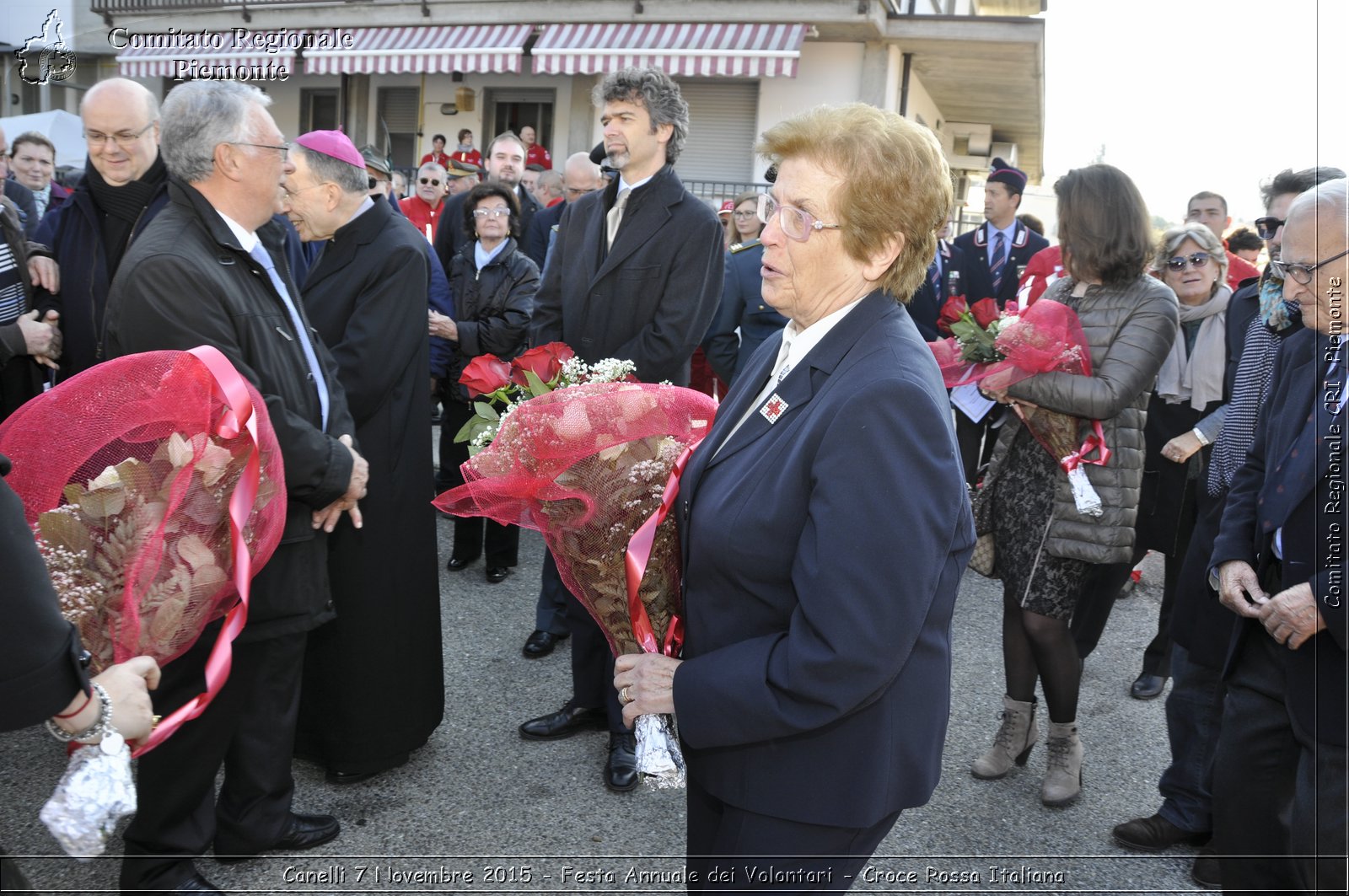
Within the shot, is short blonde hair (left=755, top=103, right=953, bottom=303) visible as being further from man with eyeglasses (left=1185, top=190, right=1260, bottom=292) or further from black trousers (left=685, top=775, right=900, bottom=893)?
man with eyeglasses (left=1185, top=190, right=1260, bottom=292)

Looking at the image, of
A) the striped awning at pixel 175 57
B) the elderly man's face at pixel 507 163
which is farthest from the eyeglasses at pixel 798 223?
the striped awning at pixel 175 57

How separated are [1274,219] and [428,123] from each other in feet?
58.7

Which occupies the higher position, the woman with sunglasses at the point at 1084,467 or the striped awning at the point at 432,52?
the striped awning at the point at 432,52

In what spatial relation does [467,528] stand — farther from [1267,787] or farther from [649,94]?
[1267,787]

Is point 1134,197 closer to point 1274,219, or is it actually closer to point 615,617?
point 1274,219

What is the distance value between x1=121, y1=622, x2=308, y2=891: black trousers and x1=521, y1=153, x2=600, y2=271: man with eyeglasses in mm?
5692

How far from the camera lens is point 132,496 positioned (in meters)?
2.02

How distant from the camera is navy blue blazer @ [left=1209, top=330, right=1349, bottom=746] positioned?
239 cm

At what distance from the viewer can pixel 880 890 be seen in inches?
128

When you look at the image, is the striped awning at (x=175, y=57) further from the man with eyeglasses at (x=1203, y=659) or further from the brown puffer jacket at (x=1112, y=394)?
the man with eyeglasses at (x=1203, y=659)

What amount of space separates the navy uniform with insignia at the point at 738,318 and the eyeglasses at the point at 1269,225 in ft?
9.49

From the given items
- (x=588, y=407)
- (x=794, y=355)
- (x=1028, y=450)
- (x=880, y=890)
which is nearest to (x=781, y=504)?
(x=794, y=355)

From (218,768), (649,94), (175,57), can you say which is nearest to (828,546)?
(218,768)

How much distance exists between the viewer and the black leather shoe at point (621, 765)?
12.2 feet
